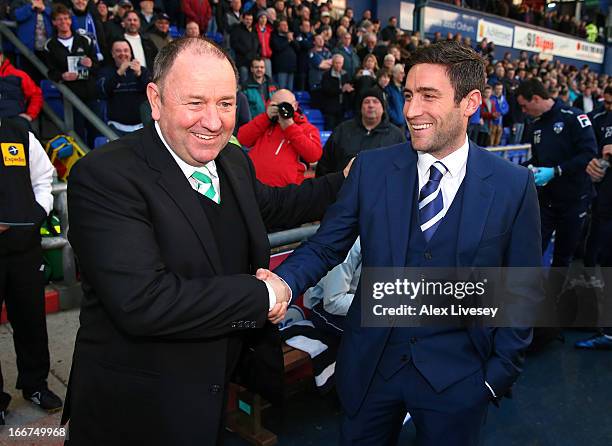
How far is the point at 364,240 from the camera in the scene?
6.82 ft

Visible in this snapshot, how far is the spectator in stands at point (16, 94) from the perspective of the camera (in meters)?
5.43

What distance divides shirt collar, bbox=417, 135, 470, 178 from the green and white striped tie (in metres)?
0.80

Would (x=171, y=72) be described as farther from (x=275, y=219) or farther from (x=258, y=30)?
(x=258, y=30)

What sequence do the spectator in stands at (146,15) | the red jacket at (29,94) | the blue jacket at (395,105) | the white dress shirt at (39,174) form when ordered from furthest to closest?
the blue jacket at (395,105) → the spectator in stands at (146,15) → the red jacket at (29,94) → the white dress shirt at (39,174)

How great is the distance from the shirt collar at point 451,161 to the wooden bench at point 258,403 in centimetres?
167

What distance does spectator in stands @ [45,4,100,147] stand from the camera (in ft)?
21.1

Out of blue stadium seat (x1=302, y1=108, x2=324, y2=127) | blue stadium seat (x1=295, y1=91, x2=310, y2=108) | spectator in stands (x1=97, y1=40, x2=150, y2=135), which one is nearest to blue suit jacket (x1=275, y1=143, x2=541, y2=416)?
spectator in stands (x1=97, y1=40, x2=150, y2=135)

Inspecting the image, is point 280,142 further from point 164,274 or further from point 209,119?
point 164,274

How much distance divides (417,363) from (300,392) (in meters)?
2.02

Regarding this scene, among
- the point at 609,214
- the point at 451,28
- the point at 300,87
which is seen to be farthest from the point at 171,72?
the point at 451,28

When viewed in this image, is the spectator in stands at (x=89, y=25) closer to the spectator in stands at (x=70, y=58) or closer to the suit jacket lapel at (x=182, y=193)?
the spectator in stands at (x=70, y=58)

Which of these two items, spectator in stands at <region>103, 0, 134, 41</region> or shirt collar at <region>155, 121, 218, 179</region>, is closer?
shirt collar at <region>155, 121, 218, 179</region>

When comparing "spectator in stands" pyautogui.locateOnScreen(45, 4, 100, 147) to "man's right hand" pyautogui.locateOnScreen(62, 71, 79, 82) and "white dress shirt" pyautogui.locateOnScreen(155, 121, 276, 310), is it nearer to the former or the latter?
"man's right hand" pyautogui.locateOnScreen(62, 71, 79, 82)

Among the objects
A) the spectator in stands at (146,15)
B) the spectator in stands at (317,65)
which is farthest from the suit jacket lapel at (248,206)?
the spectator in stands at (317,65)
